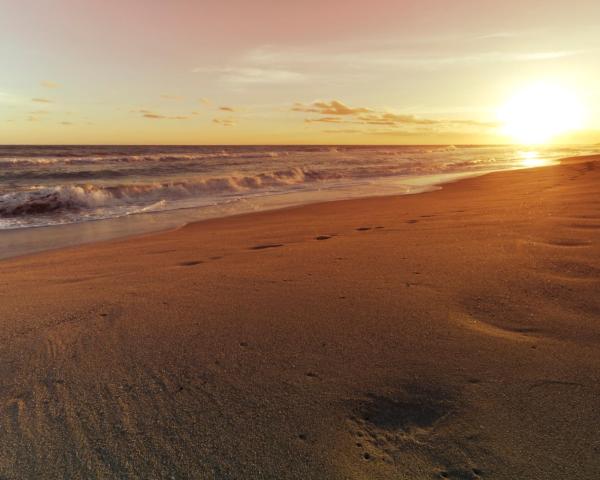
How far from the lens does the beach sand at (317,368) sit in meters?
1.62

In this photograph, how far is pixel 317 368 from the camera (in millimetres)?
2188

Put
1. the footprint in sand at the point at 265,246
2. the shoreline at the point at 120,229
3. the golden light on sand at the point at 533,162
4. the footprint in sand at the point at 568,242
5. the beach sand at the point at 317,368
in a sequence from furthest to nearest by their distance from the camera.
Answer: the golden light on sand at the point at 533,162 < the shoreline at the point at 120,229 < the footprint in sand at the point at 265,246 < the footprint in sand at the point at 568,242 < the beach sand at the point at 317,368

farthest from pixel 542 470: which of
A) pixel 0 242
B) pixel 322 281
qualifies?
pixel 0 242

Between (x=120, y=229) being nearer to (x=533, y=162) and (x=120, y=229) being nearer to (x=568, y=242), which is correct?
(x=568, y=242)

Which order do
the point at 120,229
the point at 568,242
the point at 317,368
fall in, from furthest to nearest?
the point at 120,229, the point at 568,242, the point at 317,368

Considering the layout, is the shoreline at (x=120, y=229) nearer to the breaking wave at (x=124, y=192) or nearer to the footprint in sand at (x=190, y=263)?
the breaking wave at (x=124, y=192)

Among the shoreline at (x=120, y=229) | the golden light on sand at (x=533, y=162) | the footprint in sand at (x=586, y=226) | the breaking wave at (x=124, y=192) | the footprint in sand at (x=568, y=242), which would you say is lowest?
the shoreline at (x=120, y=229)

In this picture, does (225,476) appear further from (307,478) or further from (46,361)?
(46,361)

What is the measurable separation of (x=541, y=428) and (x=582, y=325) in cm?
110

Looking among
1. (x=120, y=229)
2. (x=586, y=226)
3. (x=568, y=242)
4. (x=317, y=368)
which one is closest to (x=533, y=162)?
(x=586, y=226)

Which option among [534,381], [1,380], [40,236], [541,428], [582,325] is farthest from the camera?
[40,236]

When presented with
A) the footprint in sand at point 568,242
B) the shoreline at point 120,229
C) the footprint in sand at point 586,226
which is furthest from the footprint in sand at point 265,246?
the footprint in sand at point 586,226

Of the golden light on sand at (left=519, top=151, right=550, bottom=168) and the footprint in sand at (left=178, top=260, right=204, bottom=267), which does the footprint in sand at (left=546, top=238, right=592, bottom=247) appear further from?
the golden light on sand at (left=519, top=151, right=550, bottom=168)

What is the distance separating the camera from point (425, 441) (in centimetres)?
165
